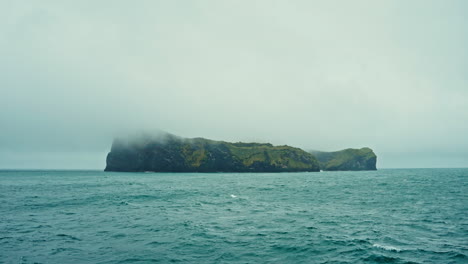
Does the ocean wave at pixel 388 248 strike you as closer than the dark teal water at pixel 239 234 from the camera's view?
No

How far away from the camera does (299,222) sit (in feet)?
123

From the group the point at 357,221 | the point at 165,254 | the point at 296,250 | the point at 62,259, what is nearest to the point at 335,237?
the point at 296,250

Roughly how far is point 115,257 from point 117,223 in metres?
15.4

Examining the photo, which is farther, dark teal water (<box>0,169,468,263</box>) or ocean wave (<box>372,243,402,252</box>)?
ocean wave (<box>372,243,402,252</box>)

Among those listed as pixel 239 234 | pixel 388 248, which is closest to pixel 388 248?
pixel 388 248

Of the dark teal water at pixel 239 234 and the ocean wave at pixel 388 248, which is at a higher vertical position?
the ocean wave at pixel 388 248

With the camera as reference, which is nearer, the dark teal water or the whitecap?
the dark teal water

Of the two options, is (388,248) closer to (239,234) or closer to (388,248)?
(388,248)

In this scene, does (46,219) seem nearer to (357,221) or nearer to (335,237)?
(335,237)

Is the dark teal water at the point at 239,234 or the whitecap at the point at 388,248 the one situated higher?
the whitecap at the point at 388,248

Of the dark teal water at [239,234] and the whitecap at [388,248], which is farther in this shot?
the whitecap at [388,248]

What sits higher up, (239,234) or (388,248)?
(388,248)

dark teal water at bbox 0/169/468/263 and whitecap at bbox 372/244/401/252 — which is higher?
whitecap at bbox 372/244/401/252

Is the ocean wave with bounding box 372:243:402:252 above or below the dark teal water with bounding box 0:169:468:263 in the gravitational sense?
above
